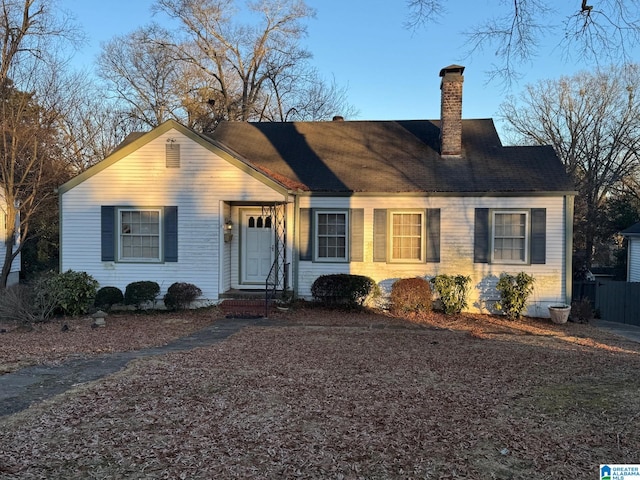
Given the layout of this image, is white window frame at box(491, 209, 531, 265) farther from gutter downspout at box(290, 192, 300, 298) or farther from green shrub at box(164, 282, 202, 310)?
green shrub at box(164, 282, 202, 310)

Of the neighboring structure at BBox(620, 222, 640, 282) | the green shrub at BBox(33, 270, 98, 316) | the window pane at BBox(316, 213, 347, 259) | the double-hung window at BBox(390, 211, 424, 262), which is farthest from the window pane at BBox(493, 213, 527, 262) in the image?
the neighboring structure at BBox(620, 222, 640, 282)

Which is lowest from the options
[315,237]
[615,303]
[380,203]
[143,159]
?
[615,303]

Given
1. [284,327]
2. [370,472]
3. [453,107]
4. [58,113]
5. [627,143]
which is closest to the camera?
[370,472]

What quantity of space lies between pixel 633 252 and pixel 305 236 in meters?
17.2

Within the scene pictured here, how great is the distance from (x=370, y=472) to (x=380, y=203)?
32.5 feet

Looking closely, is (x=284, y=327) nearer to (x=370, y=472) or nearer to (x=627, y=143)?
(x=370, y=472)

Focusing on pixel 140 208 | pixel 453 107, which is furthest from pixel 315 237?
pixel 453 107

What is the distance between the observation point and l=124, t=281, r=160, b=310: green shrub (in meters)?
12.3

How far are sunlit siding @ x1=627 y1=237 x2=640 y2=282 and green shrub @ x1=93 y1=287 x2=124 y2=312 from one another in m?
21.0

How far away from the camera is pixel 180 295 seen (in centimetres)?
1229

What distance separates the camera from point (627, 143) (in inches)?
1159

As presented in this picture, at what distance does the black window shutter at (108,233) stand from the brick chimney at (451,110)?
950 centimetres

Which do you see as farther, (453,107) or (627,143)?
(627,143)

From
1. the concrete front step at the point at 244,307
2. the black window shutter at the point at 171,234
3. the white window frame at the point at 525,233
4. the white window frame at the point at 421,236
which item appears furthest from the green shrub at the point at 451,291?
the black window shutter at the point at 171,234
